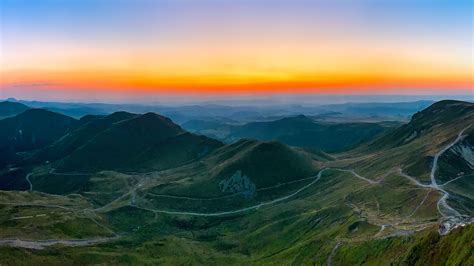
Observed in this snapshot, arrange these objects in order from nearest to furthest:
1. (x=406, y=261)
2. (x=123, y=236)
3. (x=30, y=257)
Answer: (x=406, y=261) → (x=30, y=257) → (x=123, y=236)

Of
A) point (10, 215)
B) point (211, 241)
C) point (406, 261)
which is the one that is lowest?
point (211, 241)

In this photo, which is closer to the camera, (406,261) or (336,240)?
(406,261)

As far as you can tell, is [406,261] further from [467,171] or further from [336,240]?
[467,171]

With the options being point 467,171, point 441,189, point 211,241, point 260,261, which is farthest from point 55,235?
point 467,171

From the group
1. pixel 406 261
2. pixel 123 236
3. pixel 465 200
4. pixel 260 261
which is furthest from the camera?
pixel 123 236

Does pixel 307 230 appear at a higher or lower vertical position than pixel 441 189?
lower

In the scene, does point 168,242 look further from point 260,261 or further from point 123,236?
point 260,261

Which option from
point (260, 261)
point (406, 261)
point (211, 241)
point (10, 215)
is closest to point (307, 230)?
point (260, 261)

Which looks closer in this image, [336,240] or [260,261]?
[336,240]

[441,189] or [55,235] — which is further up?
[441,189]
